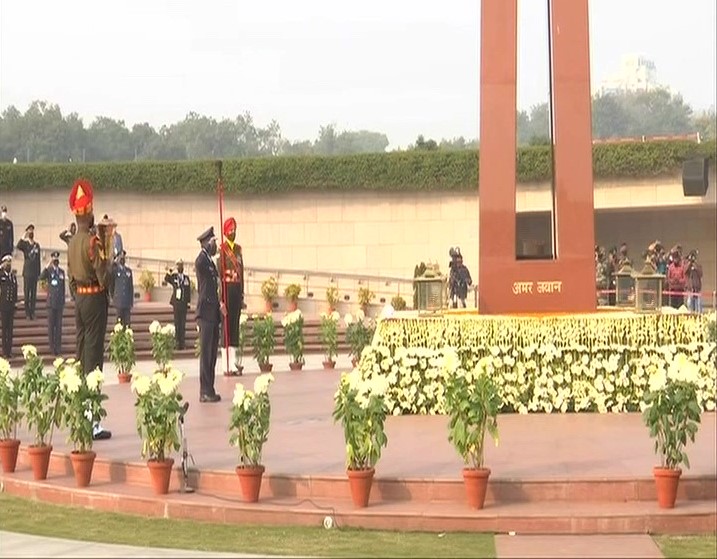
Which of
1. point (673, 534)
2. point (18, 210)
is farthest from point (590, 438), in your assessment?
point (18, 210)

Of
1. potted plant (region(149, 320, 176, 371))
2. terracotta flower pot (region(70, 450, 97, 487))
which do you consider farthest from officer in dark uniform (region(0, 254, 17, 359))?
terracotta flower pot (region(70, 450, 97, 487))

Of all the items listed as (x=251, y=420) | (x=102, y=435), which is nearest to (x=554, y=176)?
(x=102, y=435)

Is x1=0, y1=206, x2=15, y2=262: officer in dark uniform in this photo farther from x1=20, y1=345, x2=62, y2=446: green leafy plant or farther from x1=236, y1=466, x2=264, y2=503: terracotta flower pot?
x1=236, y1=466, x2=264, y2=503: terracotta flower pot

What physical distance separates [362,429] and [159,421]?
1.26m

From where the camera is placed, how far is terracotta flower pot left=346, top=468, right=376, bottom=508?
716 cm

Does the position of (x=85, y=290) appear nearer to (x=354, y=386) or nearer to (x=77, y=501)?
(x=77, y=501)

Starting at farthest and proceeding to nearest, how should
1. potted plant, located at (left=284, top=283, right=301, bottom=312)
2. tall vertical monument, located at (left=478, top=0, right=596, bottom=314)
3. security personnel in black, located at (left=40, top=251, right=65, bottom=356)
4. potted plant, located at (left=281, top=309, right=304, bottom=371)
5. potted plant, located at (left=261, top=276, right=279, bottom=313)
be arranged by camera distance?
potted plant, located at (left=261, top=276, right=279, bottom=313)
potted plant, located at (left=284, top=283, right=301, bottom=312)
security personnel in black, located at (left=40, top=251, right=65, bottom=356)
potted plant, located at (left=281, top=309, right=304, bottom=371)
tall vertical monument, located at (left=478, top=0, right=596, bottom=314)

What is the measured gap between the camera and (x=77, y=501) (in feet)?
26.2

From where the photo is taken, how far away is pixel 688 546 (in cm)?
651

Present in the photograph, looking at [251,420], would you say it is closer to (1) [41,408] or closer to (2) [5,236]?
(1) [41,408]

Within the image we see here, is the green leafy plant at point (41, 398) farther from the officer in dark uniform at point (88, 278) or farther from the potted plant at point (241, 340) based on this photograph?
the potted plant at point (241, 340)

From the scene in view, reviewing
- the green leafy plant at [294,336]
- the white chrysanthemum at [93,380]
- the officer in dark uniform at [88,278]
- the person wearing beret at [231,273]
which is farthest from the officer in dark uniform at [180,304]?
the white chrysanthemum at [93,380]

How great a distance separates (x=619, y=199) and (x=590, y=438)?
2120 cm

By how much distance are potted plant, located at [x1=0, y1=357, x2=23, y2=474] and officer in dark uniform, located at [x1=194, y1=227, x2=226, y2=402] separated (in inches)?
124
